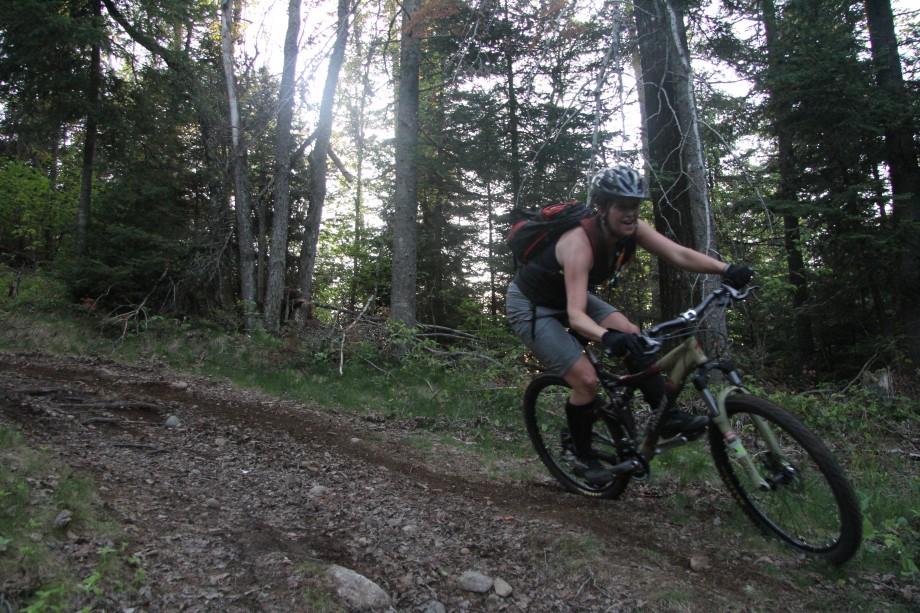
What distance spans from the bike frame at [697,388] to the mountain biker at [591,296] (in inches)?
2.6

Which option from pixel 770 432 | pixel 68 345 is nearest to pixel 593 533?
pixel 770 432

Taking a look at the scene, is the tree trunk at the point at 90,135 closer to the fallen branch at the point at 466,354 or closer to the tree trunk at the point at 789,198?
the fallen branch at the point at 466,354

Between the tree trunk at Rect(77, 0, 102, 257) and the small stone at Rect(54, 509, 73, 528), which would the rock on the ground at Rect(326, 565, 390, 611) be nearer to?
the small stone at Rect(54, 509, 73, 528)

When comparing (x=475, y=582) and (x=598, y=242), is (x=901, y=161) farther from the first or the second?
(x=475, y=582)

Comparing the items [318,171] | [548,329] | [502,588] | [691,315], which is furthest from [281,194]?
[502,588]

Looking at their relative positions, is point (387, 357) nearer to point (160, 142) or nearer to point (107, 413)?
point (107, 413)

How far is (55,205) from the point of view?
55.4 ft

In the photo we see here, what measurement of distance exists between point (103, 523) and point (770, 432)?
12.0 feet

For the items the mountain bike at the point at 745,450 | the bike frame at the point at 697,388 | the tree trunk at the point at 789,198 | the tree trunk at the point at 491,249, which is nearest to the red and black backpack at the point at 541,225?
the mountain bike at the point at 745,450

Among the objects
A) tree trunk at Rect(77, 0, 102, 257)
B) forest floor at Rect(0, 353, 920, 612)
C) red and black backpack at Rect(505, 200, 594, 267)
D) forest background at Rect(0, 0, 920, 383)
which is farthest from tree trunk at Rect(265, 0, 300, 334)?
red and black backpack at Rect(505, 200, 594, 267)

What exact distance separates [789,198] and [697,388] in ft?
33.7

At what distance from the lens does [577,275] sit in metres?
3.44

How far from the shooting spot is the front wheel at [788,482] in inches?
110

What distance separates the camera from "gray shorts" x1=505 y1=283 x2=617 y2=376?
3.79 metres
